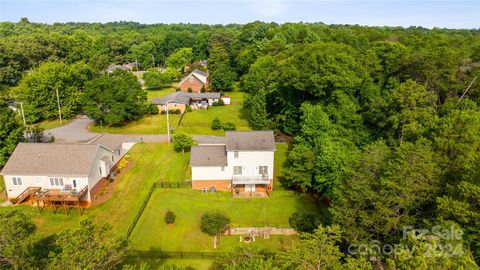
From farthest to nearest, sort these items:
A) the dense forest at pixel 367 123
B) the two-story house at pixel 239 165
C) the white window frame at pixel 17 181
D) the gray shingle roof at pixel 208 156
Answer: the gray shingle roof at pixel 208 156 < the two-story house at pixel 239 165 < the white window frame at pixel 17 181 < the dense forest at pixel 367 123

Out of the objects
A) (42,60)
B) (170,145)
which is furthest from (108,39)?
(170,145)

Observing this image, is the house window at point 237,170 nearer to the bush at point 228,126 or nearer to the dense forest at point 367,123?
the dense forest at point 367,123

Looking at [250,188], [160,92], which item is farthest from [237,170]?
[160,92]

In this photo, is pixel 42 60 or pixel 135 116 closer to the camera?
pixel 135 116

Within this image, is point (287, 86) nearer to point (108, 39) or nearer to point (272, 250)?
point (272, 250)

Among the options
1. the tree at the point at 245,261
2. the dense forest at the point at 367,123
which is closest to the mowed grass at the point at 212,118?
the dense forest at the point at 367,123

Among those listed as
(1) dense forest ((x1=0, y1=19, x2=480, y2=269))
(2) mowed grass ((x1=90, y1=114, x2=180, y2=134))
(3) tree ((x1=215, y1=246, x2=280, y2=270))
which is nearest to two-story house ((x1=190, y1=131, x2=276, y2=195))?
(1) dense forest ((x1=0, y1=19, x2=480, y2=269))

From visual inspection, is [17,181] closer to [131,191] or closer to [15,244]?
[131,191]

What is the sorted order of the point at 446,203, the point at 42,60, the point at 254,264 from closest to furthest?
the point at 254,264, the point at 446,203, the point at 42,60
